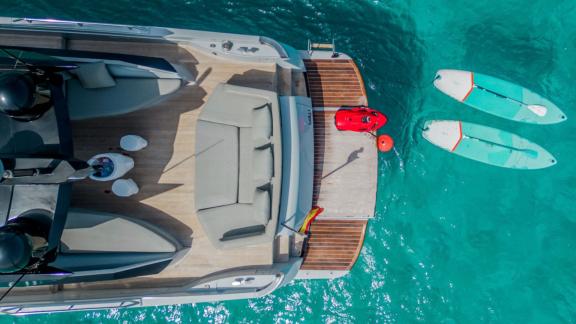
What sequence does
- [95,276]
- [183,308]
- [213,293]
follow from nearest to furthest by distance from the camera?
[95,276] → [213,293] → [183,308]

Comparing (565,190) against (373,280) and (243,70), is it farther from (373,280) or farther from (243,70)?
(243,70)

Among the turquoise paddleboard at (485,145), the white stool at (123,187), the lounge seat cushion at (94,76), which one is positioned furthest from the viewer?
the turquoise paddleboard at (485,145)

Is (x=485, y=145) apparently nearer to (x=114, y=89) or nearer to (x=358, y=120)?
(x=358, y=120)

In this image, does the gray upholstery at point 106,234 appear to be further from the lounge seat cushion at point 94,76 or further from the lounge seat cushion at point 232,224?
the lounge seat cushion at point 94,76

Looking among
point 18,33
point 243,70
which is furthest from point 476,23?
point 18,33

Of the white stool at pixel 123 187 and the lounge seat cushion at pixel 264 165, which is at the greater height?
the lounge seat cushion at pixel 264 165

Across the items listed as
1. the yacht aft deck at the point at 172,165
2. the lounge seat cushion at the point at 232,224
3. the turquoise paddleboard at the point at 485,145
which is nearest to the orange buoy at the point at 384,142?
the yacht aft deck at the point at 172,165
